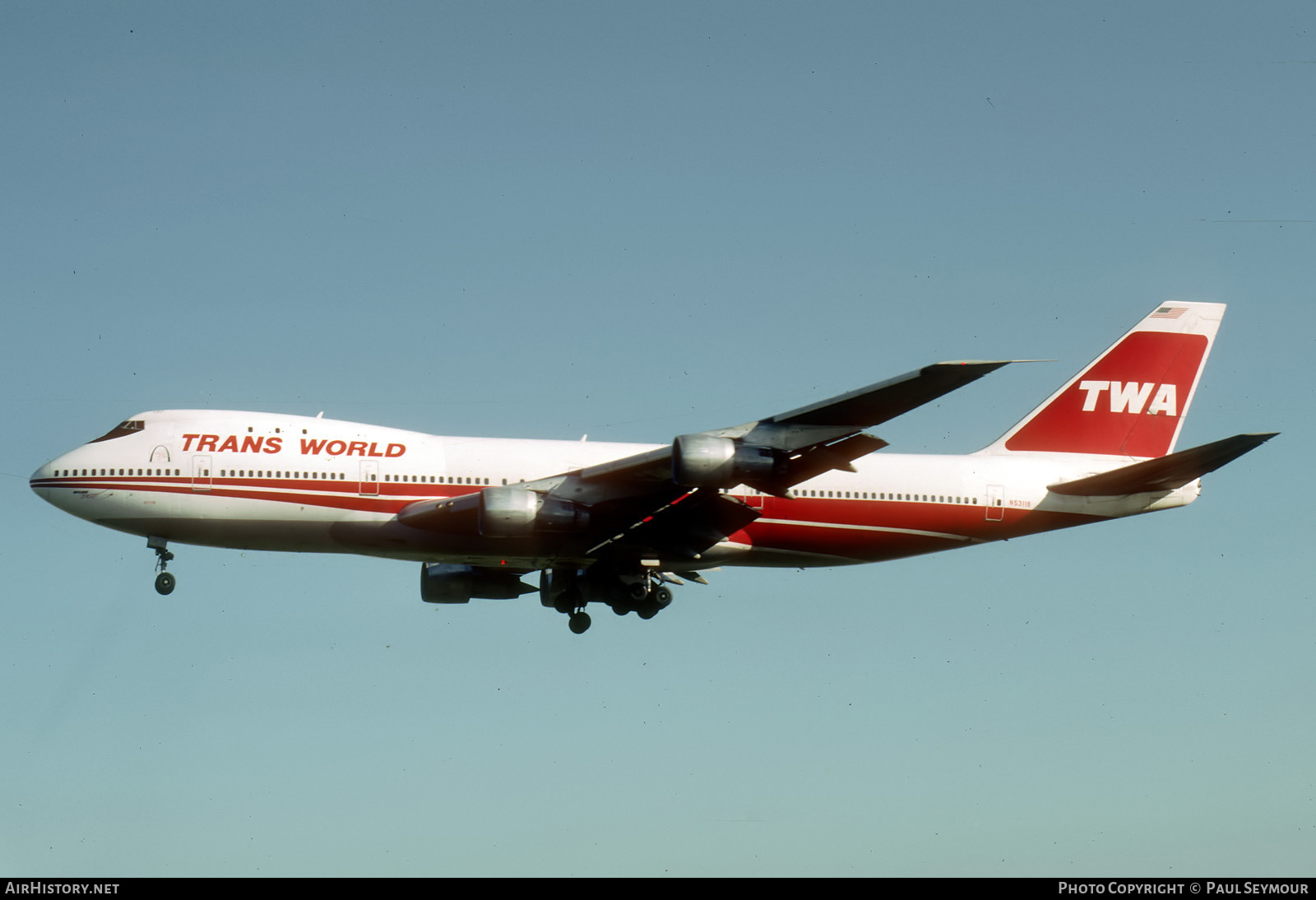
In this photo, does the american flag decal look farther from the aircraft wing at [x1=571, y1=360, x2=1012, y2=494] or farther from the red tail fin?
the aircraft wing at [x1=571, y1=360, x2=1012, y2=494]

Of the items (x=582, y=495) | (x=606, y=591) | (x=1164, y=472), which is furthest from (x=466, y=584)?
(x=1164, y=472)

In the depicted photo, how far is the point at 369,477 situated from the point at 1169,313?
79.2 feet

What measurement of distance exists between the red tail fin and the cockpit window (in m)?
23.4

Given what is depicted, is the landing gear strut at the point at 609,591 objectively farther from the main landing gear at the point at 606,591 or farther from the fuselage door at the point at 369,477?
the fuselage door at the point at 369,477

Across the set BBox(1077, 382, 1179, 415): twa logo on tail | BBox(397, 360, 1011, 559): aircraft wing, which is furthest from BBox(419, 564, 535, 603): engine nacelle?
BBox(1077, 382, 1179, 415): twa logo on tail

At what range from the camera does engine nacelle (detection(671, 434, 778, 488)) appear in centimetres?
3195

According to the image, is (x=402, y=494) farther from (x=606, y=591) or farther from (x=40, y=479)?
(x=40, y=479)

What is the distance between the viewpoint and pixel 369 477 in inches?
1400
